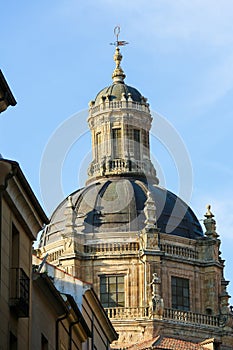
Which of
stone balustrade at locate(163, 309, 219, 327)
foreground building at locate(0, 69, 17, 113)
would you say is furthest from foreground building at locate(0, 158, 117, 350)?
stone balustrade at locate(163, 309, 219, 327)

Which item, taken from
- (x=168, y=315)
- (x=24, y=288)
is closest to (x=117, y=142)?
(x=168, y=315)

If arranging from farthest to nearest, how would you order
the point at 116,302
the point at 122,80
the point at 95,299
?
the point at 122,80 → the point at 116,302 → the point at 95,299

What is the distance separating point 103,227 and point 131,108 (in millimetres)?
13032

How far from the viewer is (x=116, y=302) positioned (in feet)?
351

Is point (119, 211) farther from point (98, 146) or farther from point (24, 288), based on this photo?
point (24, 288)

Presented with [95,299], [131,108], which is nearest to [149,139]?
[131,108]

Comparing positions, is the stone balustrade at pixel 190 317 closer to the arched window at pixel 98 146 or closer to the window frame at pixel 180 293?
the window frame at pixel 180 293

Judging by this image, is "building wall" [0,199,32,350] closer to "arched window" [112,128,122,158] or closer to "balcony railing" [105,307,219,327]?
"balcony railing" [105,307,219,327]

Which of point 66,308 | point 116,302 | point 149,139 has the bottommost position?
point 66,308

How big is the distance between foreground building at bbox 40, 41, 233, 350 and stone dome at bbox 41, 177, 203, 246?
78 millimetres

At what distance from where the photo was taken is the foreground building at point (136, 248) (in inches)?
4205

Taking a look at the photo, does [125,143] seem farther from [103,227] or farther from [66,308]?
[66,308]

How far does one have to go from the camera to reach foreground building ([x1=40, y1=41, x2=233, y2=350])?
107 meters

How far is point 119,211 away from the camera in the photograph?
110375mm
